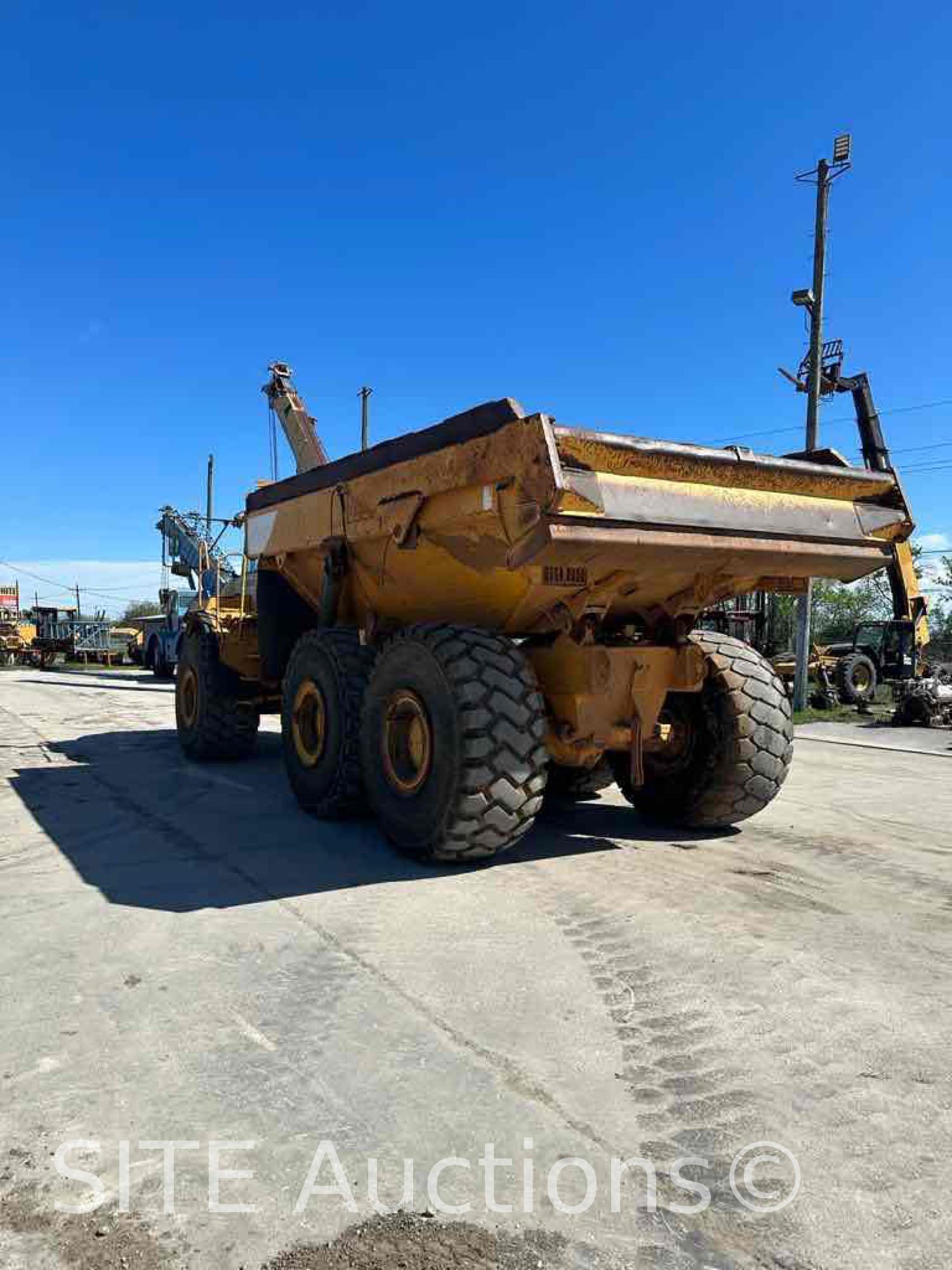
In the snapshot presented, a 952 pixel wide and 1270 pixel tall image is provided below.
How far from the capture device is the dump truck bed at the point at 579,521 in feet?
14.2

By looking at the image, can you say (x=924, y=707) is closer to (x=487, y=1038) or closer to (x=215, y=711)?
(x=215, y=711)

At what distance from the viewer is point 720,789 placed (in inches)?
221

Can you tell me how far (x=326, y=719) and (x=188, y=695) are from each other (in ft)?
11.3

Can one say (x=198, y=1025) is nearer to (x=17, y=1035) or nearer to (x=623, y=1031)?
(x=17, y=1035)

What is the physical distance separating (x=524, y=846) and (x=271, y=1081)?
295 centimetres

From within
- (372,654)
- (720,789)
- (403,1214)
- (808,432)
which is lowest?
(403,1214)

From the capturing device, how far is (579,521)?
14.1 ft

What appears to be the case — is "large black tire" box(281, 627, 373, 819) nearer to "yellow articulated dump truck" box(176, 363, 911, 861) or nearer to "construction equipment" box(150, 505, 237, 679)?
"yellow articulated dump truck" box(176, 363, 911, 861)

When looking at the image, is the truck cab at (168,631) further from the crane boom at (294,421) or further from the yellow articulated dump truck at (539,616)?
the yellow articulated dump truck at (539,616)

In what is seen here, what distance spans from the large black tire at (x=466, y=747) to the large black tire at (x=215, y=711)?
Answer: 3.78 metres

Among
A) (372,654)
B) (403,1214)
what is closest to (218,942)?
(403,1214)

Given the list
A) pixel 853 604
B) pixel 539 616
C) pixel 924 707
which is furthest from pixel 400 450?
pixel 853 604

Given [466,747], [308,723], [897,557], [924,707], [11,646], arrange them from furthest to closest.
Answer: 1. [11,646]
2. [897,557]
3. [924,707]
4. [308,723]
5. [466,747]

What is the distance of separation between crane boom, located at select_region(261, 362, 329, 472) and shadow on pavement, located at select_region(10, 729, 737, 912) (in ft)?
14.4
